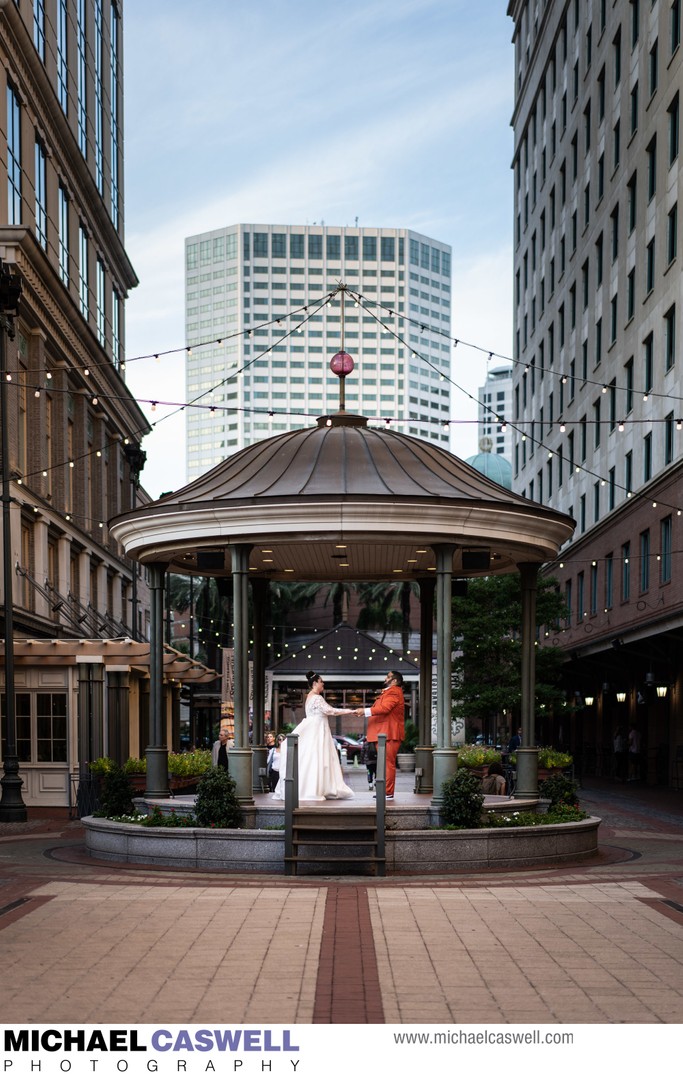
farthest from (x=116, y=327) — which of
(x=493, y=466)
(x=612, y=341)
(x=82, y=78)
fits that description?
(x=493, y=466)

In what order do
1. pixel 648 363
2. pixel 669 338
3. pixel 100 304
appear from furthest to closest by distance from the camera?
pixel 100 304, pixel 648 363, pixel 669 338

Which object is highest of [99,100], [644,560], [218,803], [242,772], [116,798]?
[99,100]

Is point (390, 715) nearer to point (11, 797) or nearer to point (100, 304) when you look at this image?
point (11, 797)

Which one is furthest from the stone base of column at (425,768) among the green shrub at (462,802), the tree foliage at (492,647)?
the tree foliage at (492,647)

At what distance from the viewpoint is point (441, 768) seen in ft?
59.5

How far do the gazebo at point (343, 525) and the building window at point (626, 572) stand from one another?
23.8 meters

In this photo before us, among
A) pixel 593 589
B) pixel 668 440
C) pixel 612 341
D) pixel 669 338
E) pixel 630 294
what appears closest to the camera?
pixel 668 440

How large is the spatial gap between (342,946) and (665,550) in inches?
1204

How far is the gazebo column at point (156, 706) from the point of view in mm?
19906

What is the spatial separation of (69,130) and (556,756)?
105 ft

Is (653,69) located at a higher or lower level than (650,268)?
higher

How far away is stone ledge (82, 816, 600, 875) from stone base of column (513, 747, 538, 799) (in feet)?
6.02

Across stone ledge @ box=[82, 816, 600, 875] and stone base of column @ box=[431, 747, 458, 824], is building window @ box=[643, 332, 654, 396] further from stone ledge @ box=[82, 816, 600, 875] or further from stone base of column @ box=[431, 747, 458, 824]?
stone ledge @ box=[82, 816, 600, 875]

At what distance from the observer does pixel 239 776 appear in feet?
59.5
